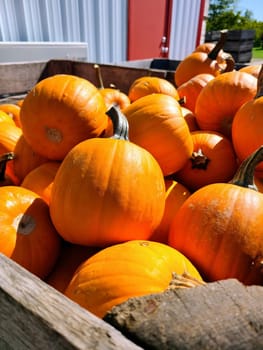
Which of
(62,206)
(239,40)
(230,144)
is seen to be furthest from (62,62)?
(239,40)

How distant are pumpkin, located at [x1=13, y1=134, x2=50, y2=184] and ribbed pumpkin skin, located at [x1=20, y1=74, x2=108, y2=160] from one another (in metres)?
0.10

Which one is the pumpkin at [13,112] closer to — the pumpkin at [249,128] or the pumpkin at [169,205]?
the pumpkin at [169,205]

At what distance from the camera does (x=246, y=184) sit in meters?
1.01

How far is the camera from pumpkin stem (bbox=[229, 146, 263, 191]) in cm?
99

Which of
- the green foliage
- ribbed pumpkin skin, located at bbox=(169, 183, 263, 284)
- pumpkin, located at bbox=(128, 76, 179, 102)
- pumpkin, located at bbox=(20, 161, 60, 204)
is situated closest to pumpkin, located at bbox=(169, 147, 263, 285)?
ribbed pumpkin skin, located at bbox=(169, 183, 263, 284)

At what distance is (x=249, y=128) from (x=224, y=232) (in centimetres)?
54

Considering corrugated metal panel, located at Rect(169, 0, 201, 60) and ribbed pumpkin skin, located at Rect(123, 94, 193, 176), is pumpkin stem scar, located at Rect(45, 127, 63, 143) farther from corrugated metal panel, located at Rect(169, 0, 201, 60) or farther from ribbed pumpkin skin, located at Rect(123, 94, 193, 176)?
corrugated metal panel, located at Rect(169, 0, 201, 60)

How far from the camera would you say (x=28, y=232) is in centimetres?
102

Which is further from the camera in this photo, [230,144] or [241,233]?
[230,144]

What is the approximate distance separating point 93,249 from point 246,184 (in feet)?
1.73

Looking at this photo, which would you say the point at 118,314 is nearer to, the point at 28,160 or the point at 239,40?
the point at 28,160

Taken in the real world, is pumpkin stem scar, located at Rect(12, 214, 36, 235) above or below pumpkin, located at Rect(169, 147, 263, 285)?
below

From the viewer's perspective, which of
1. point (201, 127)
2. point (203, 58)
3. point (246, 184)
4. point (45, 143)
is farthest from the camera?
point (203, 58)

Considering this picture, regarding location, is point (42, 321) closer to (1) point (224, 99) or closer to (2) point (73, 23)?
(1) point (224, 99)
